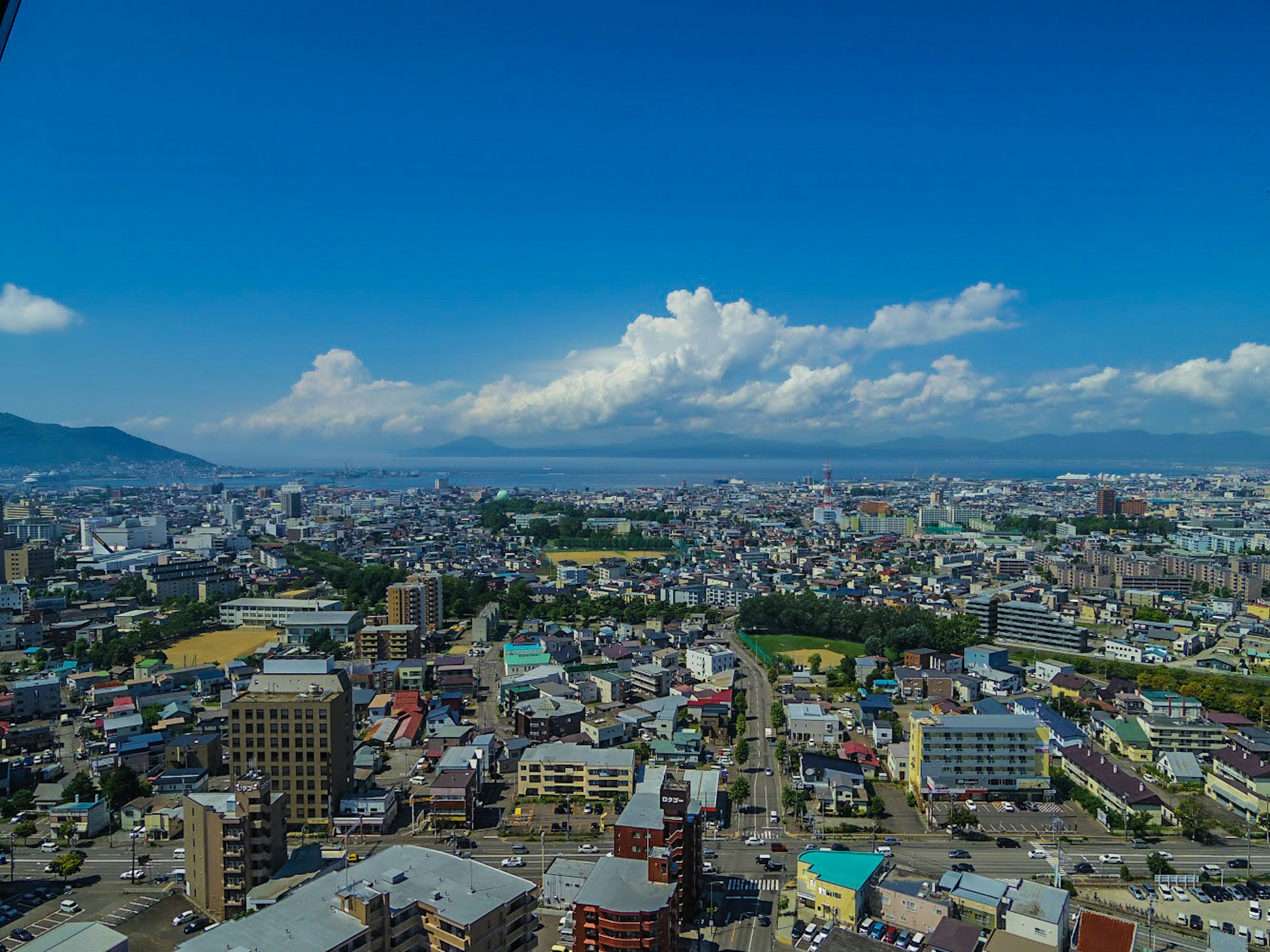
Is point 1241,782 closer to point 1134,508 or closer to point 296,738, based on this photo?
point 296,738

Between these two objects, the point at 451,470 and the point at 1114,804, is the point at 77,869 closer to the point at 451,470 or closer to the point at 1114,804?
the point at 1114,804

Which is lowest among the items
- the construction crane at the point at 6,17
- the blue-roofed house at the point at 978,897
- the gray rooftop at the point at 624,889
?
the blue-roofed house at the point at 978,897

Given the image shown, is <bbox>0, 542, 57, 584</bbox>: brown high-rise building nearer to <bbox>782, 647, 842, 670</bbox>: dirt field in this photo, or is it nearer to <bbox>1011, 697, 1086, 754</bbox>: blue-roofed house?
<bbox>782, 647, 842, 670</bbox>: dirt field

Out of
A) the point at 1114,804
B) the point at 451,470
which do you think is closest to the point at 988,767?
the point at 1114,804

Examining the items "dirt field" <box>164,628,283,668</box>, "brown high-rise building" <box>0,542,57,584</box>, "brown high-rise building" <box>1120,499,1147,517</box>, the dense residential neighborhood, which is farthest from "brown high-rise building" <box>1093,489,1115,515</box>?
"brown high-rise building" <box>0,542,57,584</box>

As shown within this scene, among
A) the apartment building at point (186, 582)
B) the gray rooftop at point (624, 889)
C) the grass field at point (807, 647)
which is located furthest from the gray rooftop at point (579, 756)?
the apartment building at point (186, 582)

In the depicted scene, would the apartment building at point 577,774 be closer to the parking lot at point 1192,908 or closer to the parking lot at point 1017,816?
the parking lot at point 1017,816

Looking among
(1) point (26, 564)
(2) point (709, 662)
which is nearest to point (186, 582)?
(1) point (26, 564)
